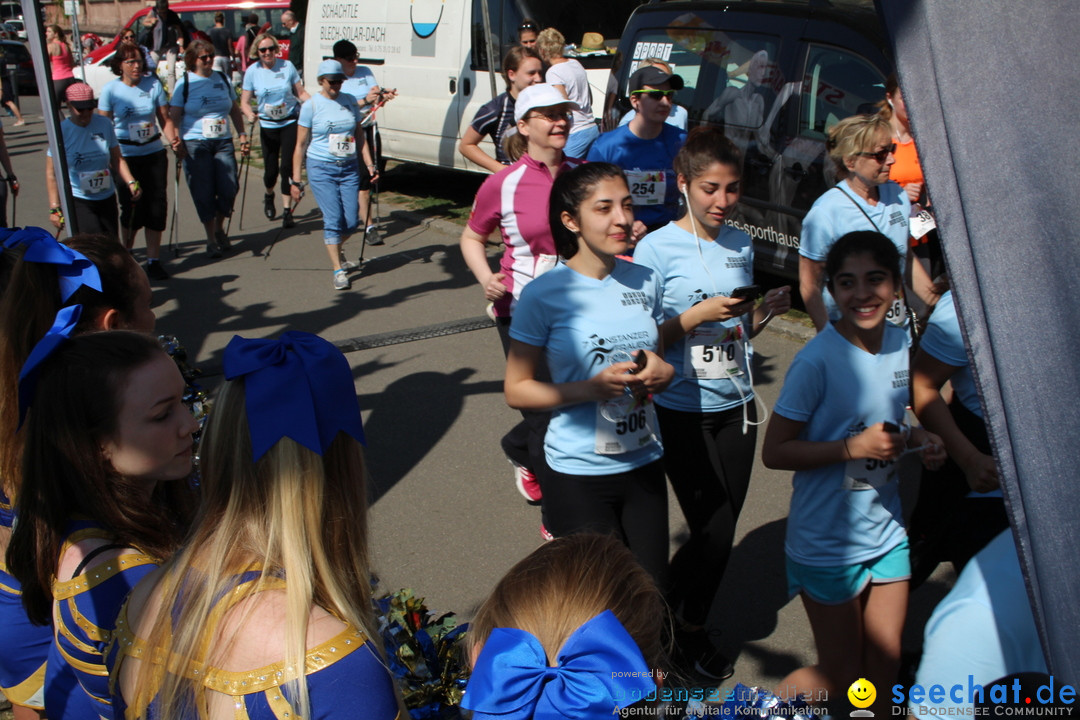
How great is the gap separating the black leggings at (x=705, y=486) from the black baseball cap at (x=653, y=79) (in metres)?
2.39

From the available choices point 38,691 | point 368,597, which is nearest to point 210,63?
point 38,691

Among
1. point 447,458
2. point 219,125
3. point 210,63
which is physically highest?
point 210,63

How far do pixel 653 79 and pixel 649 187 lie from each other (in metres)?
0.62

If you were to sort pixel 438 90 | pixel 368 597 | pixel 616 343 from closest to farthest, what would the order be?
pixel 368 597 → pixel 616 343 → pixel 438 90

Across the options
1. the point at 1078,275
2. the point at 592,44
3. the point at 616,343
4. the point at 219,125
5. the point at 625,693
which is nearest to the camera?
the point at 1078,275

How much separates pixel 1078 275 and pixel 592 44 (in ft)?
32.0

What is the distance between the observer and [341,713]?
53.9 inches

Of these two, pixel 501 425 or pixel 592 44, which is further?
pixel 592 44

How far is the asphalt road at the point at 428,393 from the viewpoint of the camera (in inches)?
152

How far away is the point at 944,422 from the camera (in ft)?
9.39

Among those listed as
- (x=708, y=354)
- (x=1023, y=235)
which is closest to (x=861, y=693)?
(x=708, y=354)

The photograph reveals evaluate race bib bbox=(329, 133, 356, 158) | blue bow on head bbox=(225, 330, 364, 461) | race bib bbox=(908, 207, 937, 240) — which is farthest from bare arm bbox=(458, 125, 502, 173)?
blue bow on head bbox=(225, 330, 364, 461)

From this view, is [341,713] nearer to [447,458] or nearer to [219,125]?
[447,458]

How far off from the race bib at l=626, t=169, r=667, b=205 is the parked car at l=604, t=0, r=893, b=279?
1742 millimetres
